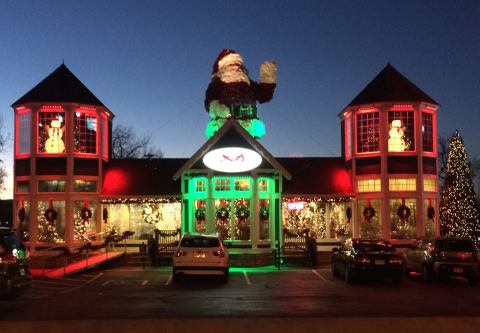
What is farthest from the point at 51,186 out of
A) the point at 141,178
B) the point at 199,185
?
the point at 199,185

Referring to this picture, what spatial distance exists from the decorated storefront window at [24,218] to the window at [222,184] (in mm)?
8887

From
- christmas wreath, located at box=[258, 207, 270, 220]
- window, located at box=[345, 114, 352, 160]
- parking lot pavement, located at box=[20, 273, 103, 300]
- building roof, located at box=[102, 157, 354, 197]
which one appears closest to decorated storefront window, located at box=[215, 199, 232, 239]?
christmas wreath, located at box=[258, 207, 270, 220]

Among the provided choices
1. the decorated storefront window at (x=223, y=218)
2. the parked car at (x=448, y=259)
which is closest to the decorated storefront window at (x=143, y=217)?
the decorated storefront window at (x=223, y=218)

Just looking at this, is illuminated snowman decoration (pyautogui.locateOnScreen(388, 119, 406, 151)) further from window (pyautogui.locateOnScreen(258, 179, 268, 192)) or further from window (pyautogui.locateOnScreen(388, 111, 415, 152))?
window (pyautogui.locateOnScreen(258, 179, 268, 192))

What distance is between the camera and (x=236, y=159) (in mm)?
28016

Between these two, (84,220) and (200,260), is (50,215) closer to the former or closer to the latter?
(84,220)

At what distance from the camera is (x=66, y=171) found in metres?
30.2

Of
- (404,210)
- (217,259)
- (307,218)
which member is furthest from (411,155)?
(217,259)

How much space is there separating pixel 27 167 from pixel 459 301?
20890 millimetres

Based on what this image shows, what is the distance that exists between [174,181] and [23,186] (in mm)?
6931

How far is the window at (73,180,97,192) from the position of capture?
3063cm

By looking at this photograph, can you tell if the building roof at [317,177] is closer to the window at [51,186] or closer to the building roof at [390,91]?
the building roof at [390,91]

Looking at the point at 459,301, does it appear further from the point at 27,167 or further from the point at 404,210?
the point at 27,167

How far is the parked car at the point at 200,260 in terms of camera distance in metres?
20.6
